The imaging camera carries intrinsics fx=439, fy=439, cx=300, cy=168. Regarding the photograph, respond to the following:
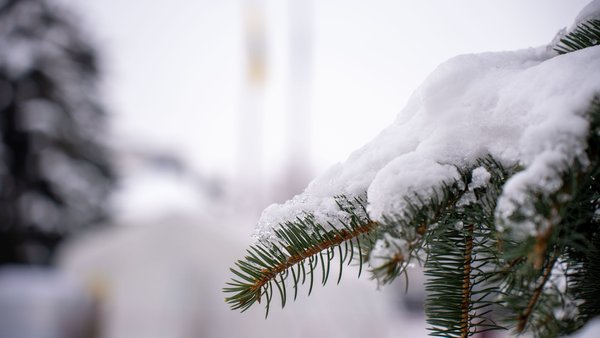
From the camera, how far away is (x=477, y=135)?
57 centimetres

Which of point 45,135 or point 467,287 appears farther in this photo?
point 45,135

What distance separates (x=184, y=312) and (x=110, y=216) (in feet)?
25.0

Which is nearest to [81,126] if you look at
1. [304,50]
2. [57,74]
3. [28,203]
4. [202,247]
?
[57,74]

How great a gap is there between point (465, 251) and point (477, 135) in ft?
0.51

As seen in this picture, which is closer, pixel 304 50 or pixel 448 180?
pixel 448 180

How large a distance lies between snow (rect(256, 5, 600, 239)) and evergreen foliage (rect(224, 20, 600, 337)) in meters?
0.02

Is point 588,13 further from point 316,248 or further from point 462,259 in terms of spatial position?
point 316,248

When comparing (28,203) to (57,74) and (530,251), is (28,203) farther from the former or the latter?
(530,251)

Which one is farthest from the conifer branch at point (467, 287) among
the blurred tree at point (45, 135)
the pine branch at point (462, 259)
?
the blurred tree at point (45, 135)

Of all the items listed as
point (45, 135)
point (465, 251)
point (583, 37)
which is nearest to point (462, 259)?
point (465, 251)

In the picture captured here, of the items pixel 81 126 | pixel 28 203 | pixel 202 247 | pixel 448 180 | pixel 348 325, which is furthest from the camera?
pixel 81 126

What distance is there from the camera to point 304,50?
1822cm

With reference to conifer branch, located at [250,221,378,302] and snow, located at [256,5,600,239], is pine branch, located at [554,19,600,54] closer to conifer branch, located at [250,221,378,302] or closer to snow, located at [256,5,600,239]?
snow, located at [256,5,600,239]

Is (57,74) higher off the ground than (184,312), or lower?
higher
